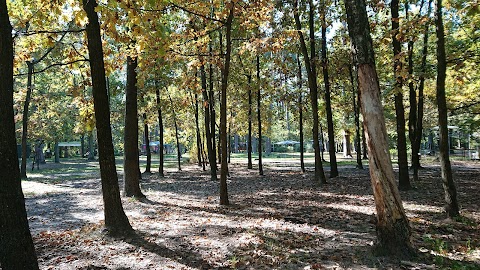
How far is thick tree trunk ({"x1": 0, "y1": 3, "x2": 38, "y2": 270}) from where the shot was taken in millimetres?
3488

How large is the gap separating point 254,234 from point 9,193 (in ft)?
14.3

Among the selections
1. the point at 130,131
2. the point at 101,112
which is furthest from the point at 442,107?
the point at 130,131

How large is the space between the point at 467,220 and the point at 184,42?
28.0 ft

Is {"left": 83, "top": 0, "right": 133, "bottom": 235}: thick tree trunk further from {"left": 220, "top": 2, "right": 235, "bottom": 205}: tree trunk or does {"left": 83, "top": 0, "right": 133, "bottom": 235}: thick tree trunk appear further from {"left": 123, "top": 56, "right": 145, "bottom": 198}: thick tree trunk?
{"left": 123, "top": 56, "right": 145, "bottom": 198}: thick tree trunk

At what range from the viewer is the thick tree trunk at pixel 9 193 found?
3.49m

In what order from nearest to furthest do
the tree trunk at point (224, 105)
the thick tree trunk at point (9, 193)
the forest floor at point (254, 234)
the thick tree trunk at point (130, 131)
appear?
the thick tree trunk at point (9, 193)
the forest floor at point (254, 234)
the tree trunk at point (224, 105)
the thick tree trunk at point (130, 131)

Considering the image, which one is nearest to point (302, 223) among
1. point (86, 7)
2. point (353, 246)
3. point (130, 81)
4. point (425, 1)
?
point (353, 246)

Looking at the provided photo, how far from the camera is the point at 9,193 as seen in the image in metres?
3.50

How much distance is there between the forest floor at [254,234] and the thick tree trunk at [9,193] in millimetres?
1669

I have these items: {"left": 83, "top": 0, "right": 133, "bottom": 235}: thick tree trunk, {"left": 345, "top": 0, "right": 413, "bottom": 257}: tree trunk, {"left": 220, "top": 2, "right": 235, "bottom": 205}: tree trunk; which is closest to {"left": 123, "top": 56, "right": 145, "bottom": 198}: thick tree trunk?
{"left": 220, "top": 2, "right": 235, "bottom": 205}: tree trunk

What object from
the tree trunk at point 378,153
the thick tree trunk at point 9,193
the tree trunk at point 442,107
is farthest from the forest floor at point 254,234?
the thick tree trunk at point 9,193

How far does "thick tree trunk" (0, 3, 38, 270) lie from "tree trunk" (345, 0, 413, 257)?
14.8ft

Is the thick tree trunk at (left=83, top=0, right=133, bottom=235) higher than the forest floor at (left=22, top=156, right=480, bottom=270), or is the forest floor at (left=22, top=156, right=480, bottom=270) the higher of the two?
the thick tree trunk at (left=83, top=0, right=133, bottom=235)

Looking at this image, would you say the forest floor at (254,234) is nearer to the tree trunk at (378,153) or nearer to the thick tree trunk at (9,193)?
the tree trunk at (378,153)
